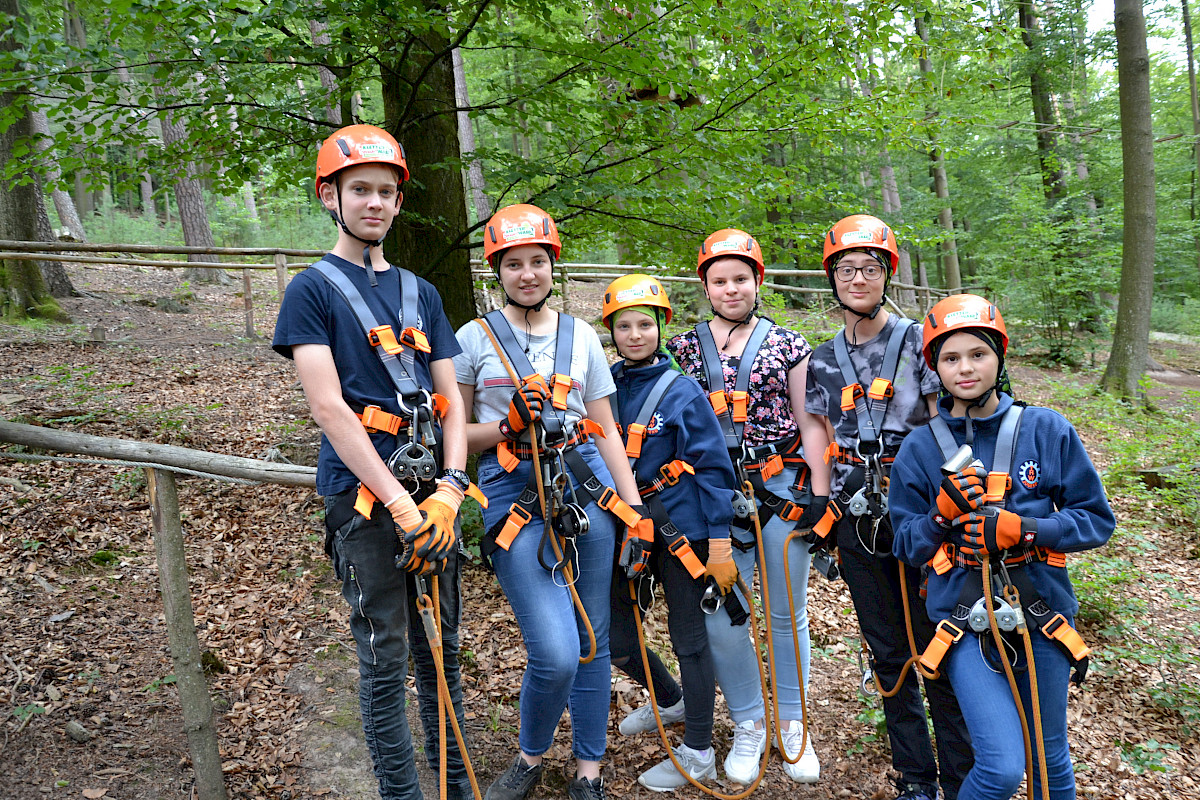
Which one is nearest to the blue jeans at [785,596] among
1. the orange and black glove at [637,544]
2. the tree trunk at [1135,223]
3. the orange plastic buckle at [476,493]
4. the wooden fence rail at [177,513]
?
the orange and black glove at [637,544]

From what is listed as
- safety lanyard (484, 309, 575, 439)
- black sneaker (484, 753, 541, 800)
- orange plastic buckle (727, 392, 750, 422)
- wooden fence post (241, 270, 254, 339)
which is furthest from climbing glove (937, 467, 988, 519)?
wooden fence post (241, 270, 254, 339)

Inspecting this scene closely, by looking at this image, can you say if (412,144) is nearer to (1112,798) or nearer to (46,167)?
(46,167)

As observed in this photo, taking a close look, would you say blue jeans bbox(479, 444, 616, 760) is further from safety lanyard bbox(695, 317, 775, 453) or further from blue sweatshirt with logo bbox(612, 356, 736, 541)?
safety lanyard bbox(695, 317, 775, 453)

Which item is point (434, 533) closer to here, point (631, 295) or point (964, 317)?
point (631, 295)

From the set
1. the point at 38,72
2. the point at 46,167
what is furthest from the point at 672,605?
the point at 46,167

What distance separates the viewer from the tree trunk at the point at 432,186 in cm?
442

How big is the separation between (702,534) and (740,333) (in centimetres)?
99

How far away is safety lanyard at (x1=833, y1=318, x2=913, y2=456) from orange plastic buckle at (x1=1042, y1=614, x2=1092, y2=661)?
2.91ft

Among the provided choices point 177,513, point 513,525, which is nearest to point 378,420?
point 513,525

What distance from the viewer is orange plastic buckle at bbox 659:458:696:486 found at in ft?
10.7

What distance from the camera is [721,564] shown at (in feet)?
10.7

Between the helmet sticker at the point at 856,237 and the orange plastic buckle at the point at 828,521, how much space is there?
1167 millimetres

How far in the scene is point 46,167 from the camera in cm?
423

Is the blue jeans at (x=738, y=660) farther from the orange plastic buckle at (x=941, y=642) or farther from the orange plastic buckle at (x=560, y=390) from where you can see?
the orange plastic buckle at (x=560, y=390)
